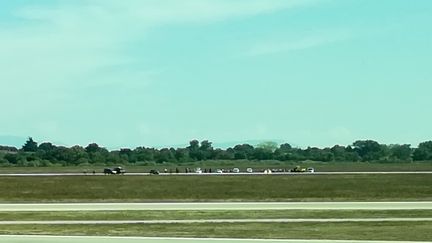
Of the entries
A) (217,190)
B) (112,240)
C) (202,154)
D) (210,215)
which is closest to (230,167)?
(202,154)

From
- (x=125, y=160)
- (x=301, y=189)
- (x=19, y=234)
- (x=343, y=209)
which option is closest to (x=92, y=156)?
(x=125, y=160)

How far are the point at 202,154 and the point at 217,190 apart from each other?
88.2 metres

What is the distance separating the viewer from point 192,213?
2658 cm

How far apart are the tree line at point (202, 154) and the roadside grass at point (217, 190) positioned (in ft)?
206

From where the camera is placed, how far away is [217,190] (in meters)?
47.3

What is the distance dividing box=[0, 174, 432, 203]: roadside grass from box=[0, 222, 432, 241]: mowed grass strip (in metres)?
16.7

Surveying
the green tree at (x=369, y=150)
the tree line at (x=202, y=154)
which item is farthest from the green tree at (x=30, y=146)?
the green tree at (x=369, y=150)

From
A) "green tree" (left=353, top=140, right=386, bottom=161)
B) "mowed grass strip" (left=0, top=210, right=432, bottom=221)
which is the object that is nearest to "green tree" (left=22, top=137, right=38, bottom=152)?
"green tree" (left=353, top=140, right=386, bottom=161)

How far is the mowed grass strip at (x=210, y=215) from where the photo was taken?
24.8 meters

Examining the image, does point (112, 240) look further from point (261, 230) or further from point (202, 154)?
point (202, 154)

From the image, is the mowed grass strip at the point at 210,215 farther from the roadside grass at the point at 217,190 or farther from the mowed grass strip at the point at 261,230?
the roadside grass at the point at 217,190

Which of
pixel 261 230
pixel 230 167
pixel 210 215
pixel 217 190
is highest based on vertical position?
pixel 230 167

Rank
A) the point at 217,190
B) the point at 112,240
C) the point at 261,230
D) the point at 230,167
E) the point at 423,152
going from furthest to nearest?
the point at 423,152, the point at 230,167, the point at 217,190, the point at 261,230, the point at 112,240

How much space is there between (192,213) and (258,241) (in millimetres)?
10370
